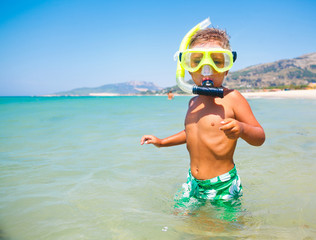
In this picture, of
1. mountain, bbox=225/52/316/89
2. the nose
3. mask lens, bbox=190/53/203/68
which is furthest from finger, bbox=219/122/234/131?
mountain, bbox=225/52/316/89

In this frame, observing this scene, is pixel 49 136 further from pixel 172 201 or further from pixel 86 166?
pixel 172 201

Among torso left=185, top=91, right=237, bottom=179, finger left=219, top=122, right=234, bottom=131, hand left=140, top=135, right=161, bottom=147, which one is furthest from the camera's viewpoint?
hand left=140, top=135, right=161, bottom=147

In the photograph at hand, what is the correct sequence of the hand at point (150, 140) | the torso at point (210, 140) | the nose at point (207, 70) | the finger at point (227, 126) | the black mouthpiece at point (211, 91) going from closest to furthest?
the finger at point (227, 126) < the black mouthpiece at point (211, 91) < the nose at point (207, 70) < the torso at point (210, 140) < the hand at point (150, 140)

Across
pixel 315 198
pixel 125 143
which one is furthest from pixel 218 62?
pixel 125 143

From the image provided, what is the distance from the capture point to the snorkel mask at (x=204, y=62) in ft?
5.63

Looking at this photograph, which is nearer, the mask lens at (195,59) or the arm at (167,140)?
the mask lens at (195,59)

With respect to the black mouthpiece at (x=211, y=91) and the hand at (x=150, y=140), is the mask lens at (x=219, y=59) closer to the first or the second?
the black mouthpiece at (x=211, y=91)

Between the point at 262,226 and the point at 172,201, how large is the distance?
0.87 metres

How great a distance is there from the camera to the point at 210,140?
1965mm

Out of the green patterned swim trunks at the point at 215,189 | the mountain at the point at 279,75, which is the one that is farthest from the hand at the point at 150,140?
the mountain at the point at 279,75

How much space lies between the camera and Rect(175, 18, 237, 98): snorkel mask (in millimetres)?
1715

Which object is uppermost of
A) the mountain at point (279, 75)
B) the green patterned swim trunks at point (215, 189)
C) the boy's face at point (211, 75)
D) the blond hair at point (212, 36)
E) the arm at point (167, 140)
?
the mountain at point (279, 75)

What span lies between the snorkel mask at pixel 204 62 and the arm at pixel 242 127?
241mm

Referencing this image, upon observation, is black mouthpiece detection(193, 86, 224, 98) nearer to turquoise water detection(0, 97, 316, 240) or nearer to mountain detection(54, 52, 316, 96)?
turquoise water detection(0, 97, 316, 240)
